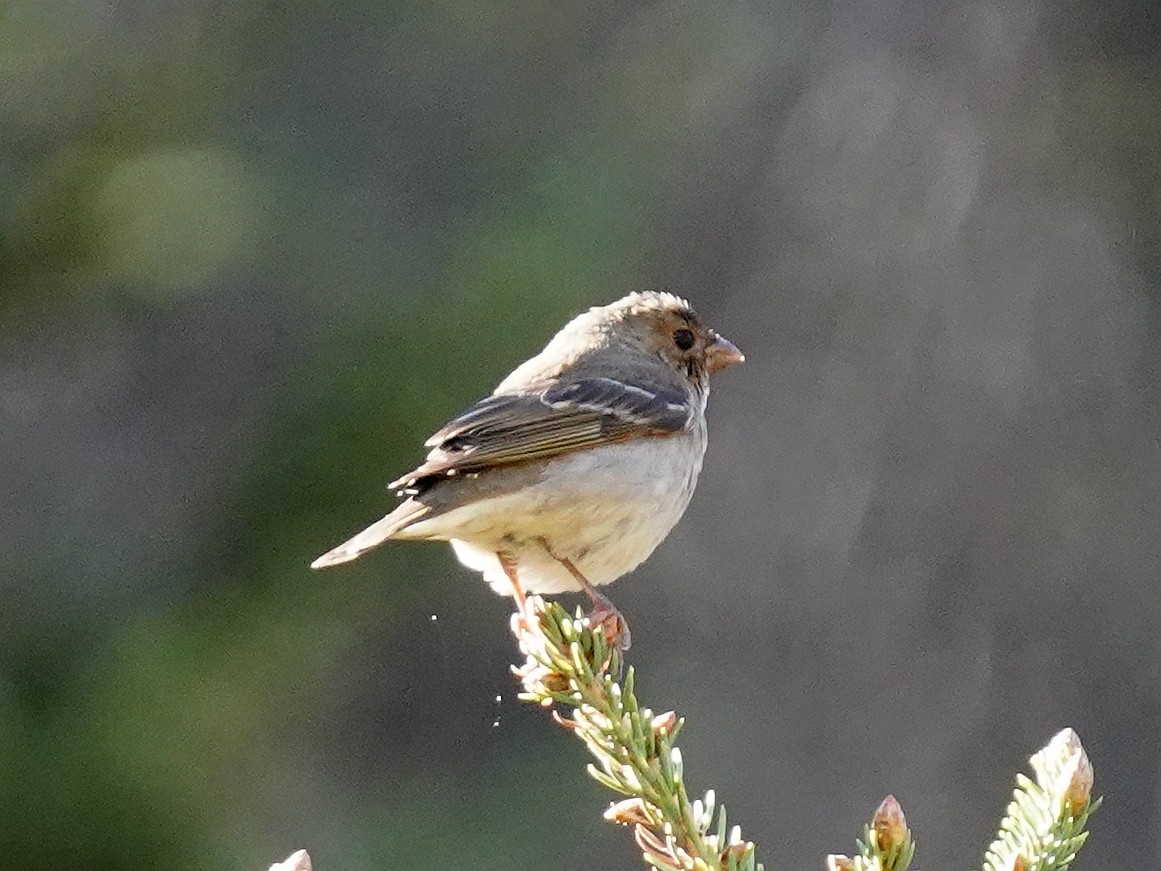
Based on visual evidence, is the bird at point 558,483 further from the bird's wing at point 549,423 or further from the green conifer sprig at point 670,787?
the green conifer sprig at point 670,787

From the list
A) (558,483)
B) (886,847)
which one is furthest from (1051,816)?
(558,483)

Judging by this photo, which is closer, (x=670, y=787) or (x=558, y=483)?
(x=670, y=787)

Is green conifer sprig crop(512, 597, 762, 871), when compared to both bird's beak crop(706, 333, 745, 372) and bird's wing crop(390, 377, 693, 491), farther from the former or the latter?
bird's beak crop(706, 333, 745, 372)

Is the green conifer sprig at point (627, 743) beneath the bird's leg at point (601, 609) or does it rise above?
above

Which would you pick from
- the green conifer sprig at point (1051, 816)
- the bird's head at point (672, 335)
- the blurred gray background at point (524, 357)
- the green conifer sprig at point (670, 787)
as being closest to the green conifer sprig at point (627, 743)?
the green conifer sprig at point (670, 787)

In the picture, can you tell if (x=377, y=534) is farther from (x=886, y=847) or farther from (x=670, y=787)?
(x=886, y=847)

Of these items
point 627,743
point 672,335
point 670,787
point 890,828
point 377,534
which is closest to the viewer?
point 890,828

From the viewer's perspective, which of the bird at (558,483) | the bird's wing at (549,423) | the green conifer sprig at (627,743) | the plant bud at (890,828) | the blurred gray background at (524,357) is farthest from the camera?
the blurred gray background at (524,357)
